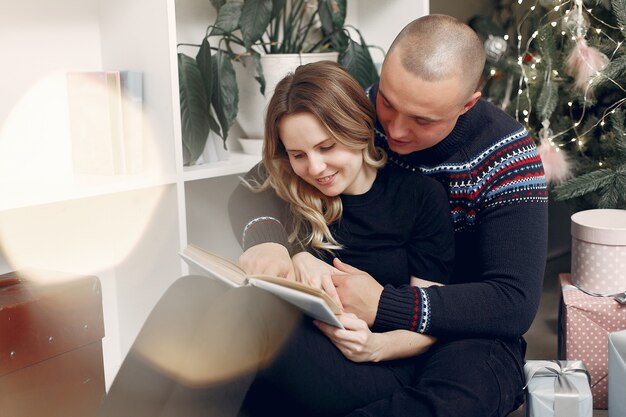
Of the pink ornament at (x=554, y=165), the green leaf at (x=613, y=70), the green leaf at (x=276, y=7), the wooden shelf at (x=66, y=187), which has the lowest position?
the pink ornament at (x=554, y=165)

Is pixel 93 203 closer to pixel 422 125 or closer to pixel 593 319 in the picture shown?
pixel 422 125

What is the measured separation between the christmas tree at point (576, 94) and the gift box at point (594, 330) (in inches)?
14.4

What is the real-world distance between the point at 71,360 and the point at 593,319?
3.97ft

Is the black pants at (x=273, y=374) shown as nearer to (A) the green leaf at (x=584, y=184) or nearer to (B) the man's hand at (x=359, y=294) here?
(B) the man's hand at (x=359, y=294)

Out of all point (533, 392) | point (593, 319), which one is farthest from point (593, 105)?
point (533, 392)

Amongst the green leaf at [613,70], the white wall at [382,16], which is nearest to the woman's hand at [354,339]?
the green leaf at [613,70]

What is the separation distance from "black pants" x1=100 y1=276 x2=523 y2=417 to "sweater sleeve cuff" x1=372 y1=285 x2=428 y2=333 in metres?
0.07

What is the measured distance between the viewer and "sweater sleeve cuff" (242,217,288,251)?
1.42m

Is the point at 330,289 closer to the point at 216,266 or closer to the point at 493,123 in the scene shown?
the point at 216,266

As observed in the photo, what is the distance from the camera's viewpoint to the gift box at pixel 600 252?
1720 mm

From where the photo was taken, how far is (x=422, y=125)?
1316 mm

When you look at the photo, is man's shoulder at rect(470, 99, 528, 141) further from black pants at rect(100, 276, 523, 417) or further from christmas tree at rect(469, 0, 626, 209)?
christmas tree at rect(469, 0, 626, 209)

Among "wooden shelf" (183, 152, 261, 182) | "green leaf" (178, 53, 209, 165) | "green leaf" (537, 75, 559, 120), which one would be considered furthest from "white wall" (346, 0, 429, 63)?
"green leaf" (178, 53, 209, 165)

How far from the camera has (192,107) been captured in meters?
1.67
